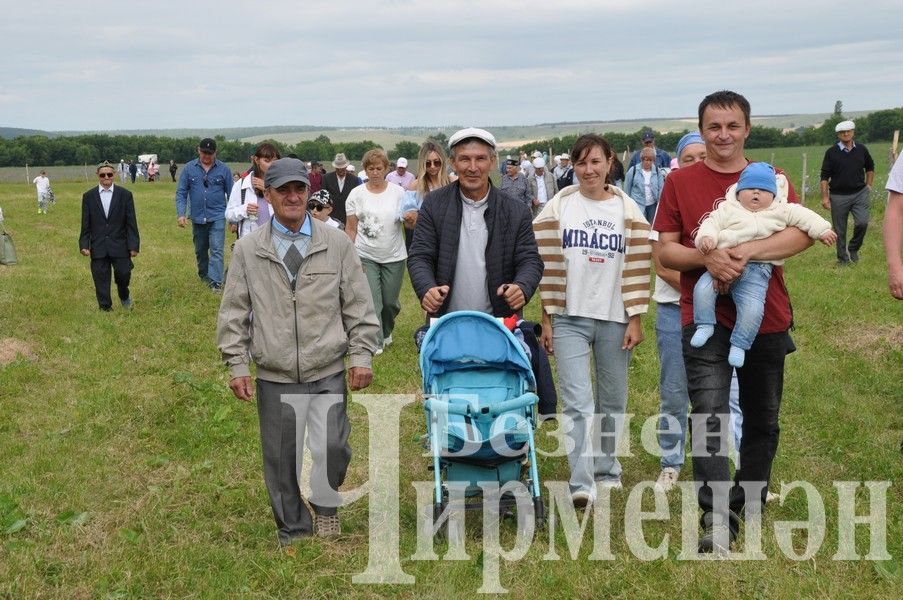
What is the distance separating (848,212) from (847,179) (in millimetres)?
633

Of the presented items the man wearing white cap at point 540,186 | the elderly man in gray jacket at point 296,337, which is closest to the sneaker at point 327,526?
the elderly man in gray jacket at point 296,337

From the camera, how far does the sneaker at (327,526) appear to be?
5805 millimetres

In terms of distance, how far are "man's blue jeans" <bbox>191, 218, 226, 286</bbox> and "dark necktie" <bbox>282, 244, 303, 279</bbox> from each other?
1018 centimetres

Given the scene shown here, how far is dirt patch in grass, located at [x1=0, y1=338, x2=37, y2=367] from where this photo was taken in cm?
1102

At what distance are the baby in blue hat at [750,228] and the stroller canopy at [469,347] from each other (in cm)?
117

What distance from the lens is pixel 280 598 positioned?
196 inches

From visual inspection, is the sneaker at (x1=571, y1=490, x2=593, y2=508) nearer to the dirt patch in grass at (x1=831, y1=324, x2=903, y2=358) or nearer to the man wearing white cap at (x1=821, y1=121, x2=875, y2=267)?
the dirt patch in grass at (x1=831, y1=324, x2=903, y2=358)

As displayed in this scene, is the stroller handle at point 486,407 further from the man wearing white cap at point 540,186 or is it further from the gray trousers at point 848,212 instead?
the man wearing white cap at point 540,186

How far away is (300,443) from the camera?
5719 mm

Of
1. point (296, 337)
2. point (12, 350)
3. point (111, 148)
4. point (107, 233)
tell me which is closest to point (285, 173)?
point (296, 337)

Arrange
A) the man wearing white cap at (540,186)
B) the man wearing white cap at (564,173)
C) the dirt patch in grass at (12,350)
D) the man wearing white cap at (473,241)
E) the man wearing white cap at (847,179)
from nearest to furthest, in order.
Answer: the man wearing white cap at (473,241)
the dirt patch in grass at (12,350)
the man wearing white cap at (847,179)
the man wearing white cap at (540,186)
the man wearing white cap at (564,173)

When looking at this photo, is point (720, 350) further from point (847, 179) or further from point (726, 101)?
point (847, 179)

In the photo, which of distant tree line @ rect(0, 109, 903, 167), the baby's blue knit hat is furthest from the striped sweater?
distant tree line @ rect(0, 109, 903, 167)

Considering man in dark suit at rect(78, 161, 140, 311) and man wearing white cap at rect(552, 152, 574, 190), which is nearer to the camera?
man in dark suit at rect(78, 161, 140, 311)
